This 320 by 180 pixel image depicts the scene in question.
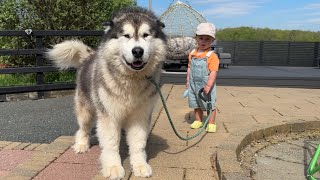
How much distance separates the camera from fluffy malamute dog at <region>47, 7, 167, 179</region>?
3.29 meters

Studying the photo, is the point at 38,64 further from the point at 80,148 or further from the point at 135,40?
the point at 135,40

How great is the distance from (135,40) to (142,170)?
4.01 feet

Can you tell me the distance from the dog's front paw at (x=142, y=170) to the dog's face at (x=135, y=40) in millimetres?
933

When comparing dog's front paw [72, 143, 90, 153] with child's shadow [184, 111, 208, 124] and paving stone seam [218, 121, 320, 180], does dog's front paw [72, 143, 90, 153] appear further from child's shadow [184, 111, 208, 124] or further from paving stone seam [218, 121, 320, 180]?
child's shadow [184, 111, 208, 124]

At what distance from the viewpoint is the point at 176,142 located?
14.8 ft

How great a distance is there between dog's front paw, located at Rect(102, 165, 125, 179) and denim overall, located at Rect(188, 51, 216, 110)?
2.05 metres

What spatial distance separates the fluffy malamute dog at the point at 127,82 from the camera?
3289 millimetres

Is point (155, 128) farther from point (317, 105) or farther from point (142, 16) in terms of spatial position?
point (317, 105)

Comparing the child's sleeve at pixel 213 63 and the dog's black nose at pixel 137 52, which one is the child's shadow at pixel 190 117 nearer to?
the child's sleeve at pixel 213 63

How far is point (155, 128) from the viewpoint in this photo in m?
5.14

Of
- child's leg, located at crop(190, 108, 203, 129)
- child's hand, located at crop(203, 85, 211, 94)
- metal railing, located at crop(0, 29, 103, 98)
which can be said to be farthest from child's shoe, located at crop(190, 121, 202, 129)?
metal railing, located at crop(0, 29, 103, 98)

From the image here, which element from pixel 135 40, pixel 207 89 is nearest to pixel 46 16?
pixel 207 89

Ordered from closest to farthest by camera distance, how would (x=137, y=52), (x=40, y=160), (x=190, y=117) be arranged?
(x=137, y=52) → (x=40, y=160) → (x=190, y=117)

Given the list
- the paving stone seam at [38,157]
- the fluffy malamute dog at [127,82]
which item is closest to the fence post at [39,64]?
the paving stone seam at [38,157]
